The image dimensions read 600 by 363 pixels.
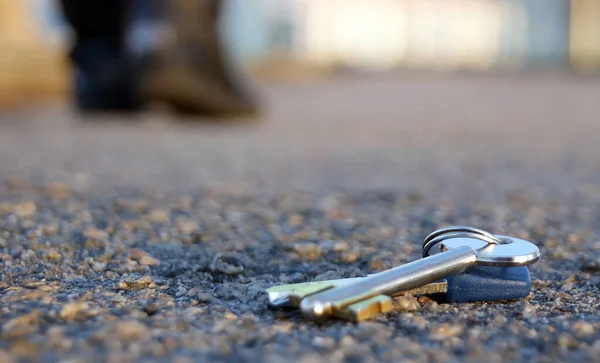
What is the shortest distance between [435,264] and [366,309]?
72mm

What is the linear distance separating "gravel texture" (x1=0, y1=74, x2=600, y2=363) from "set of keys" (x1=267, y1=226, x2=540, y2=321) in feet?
0.04

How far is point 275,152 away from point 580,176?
75 cm

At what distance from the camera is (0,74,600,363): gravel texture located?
1.67 ft

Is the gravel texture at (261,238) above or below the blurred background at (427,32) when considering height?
above

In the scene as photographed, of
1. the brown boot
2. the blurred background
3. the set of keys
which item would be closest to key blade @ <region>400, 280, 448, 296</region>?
the set of keys

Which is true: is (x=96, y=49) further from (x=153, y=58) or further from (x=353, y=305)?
(x=353, y=305)

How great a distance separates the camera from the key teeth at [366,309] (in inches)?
20.7

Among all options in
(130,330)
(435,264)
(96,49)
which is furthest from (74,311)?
(96,49)

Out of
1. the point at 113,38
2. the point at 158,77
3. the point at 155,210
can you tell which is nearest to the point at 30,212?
the point at 155,210

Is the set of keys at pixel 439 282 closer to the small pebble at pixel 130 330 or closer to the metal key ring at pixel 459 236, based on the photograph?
the metal key ring at pixel 459 236

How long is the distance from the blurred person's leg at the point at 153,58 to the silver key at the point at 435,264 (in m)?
1.65

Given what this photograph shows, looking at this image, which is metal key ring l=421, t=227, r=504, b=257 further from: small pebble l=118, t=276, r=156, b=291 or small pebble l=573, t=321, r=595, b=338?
small pebble l=118, t=276, r=156, b=291

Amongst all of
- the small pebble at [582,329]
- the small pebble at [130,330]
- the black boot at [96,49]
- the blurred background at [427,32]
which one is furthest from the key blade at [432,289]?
the blurred background at [427,32]

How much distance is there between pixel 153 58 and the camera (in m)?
2.12
